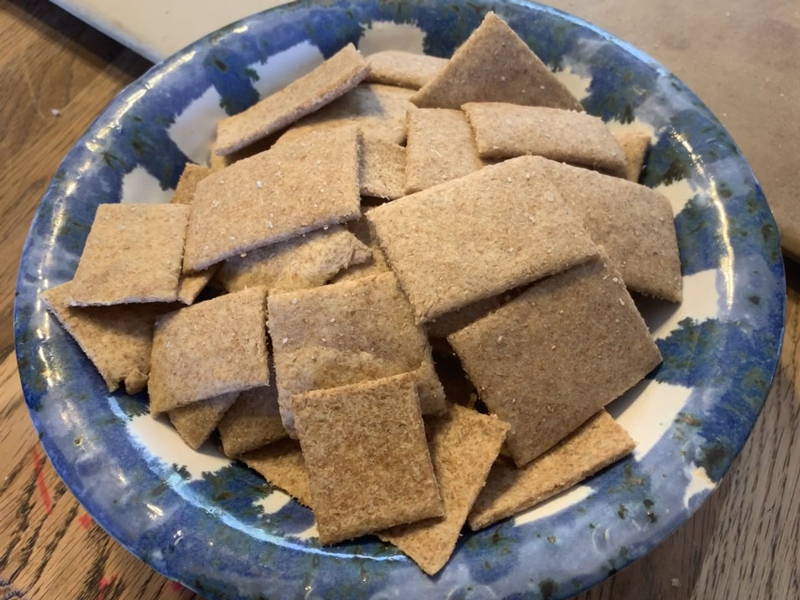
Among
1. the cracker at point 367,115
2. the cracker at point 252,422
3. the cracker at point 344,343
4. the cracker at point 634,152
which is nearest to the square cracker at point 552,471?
the cracker at point 344,343

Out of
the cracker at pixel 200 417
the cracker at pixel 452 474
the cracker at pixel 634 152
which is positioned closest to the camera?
the cracker at pixel 452 474

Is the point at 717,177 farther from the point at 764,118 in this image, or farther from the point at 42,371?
the point at 42,371

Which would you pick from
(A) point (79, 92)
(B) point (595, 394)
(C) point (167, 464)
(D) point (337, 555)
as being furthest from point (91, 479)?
(A) point (79, 92)

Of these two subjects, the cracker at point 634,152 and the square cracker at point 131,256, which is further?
the cracker at point 634,152

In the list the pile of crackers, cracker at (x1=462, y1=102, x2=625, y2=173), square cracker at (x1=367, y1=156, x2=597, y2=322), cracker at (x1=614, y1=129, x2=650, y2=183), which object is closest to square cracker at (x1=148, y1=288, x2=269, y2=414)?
the pile of crackers

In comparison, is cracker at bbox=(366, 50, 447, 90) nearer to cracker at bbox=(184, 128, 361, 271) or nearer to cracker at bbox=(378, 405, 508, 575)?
cracker at bbox=(184, 128, 361, 271)

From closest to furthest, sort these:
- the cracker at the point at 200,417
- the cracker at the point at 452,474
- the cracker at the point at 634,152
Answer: the cracker at the point at 452,474 < the cracker at the point at 200,417 < the cracker at the point at 634,152

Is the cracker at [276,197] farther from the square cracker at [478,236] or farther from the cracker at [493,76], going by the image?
the cracker at [493,76]

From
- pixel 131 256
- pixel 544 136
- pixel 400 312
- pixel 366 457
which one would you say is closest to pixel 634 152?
pixel 544 136

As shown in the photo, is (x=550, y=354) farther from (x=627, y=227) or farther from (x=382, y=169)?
(x=382, y=169)
